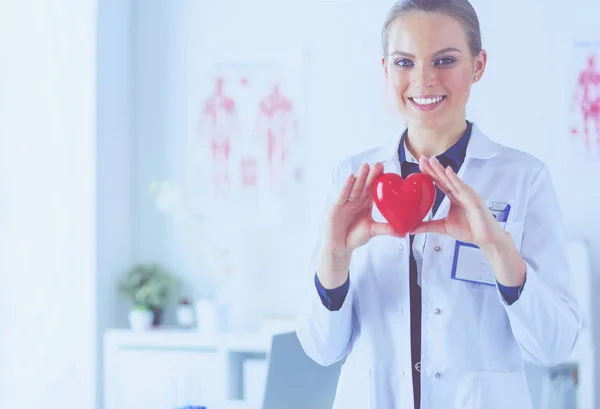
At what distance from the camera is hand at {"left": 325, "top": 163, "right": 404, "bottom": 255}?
1317 millimetres

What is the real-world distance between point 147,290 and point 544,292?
108 inches

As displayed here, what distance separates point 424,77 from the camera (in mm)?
1413

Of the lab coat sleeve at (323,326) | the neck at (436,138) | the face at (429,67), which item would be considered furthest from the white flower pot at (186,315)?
the face at (429,67)

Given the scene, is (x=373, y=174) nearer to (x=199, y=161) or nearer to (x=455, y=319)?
(x=455, y=319)

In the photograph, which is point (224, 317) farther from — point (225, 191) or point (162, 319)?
point (225, 191)

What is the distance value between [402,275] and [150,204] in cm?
280

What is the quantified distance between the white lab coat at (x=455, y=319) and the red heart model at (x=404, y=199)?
12cm

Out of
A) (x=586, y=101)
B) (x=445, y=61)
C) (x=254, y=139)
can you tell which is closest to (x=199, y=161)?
(x=254, y=139)

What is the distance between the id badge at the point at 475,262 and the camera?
1.44m

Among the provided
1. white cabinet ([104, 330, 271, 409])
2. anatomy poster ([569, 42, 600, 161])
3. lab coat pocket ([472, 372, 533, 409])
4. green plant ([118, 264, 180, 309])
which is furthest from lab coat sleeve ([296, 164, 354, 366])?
anatomy poster ([569, 42, 600, 161])

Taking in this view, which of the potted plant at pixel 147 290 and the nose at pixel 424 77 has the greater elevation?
→ the nose at pixel 424 77
